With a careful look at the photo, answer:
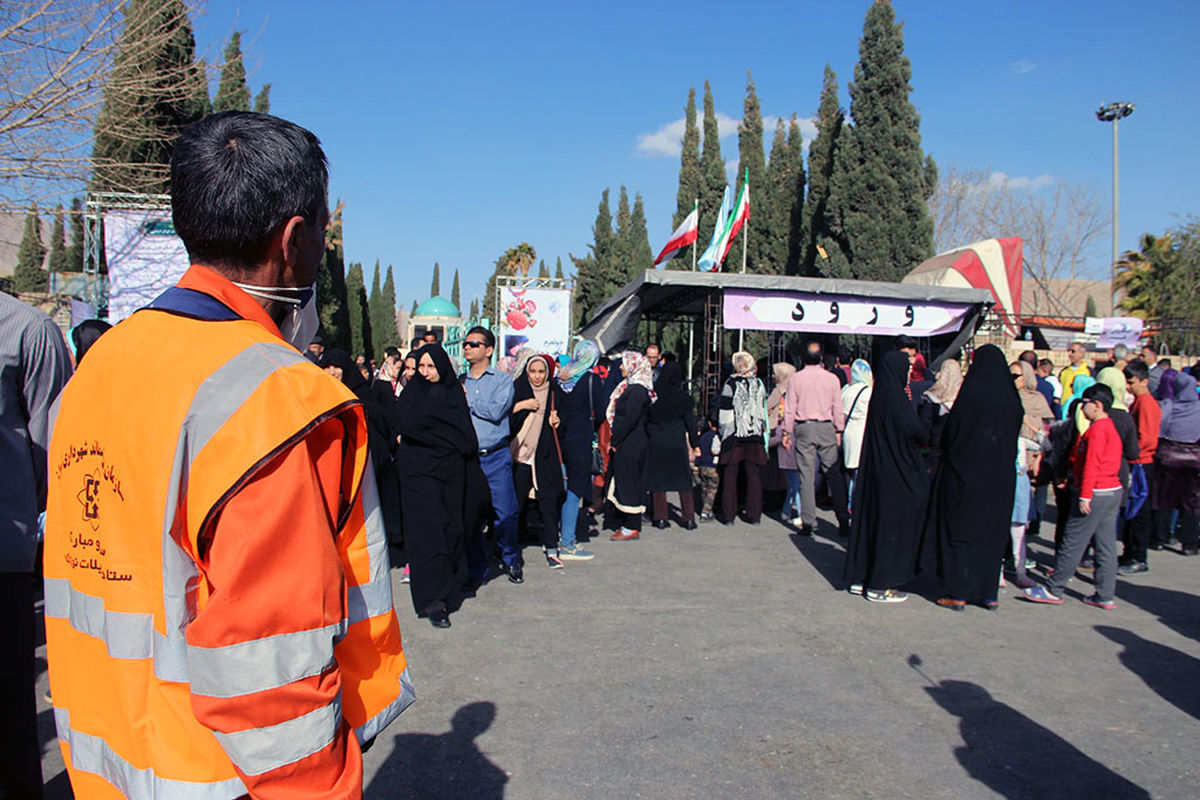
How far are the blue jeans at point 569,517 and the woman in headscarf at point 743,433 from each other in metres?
2.31

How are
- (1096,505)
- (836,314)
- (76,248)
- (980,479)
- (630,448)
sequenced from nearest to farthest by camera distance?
1. (980,479)
2. (1096,505)
3. (630,448)
4. (836,314)
5. (76,248)

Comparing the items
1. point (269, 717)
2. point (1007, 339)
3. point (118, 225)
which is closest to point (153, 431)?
point (269, 717)

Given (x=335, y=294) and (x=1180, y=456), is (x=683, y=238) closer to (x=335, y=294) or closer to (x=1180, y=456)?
(x=1180, y=456)

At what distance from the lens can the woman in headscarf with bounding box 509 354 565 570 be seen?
7.14 m

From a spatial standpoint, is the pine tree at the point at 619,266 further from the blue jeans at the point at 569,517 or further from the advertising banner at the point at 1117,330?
the blue jeans at the point at 569,517

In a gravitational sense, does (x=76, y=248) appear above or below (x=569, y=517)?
above

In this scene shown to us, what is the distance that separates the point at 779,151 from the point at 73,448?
34.6 metres

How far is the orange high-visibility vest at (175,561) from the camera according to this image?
3.69ft

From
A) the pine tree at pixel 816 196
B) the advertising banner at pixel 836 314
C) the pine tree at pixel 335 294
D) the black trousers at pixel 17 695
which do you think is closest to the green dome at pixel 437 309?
the pine tree at pixel 335 294

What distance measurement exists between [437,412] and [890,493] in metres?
3.54

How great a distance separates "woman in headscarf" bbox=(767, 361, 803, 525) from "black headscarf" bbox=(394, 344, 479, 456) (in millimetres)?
4438

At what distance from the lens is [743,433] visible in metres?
9.10

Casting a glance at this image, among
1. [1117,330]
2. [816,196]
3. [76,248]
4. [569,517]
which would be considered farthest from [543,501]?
[76,248]

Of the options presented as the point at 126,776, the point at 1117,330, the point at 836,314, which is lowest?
the point at 126,776
